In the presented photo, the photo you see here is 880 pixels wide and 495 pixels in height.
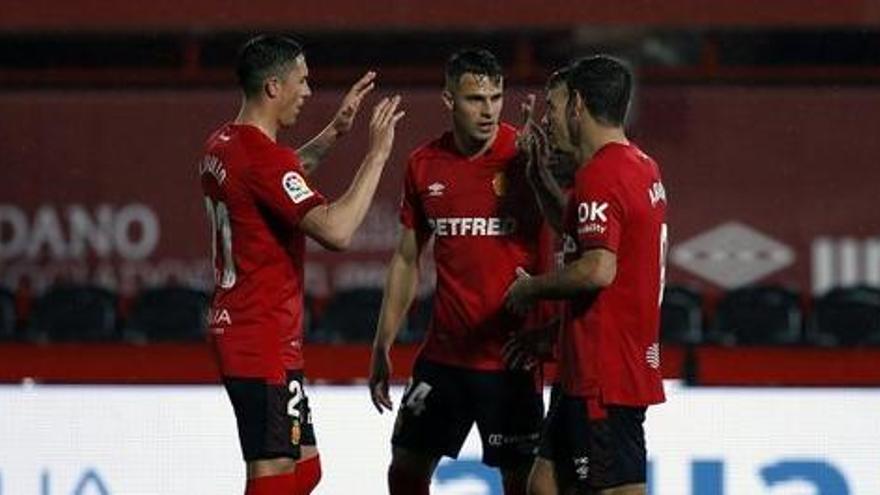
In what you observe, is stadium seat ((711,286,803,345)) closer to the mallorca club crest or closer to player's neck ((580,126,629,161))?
the mallorca club crest

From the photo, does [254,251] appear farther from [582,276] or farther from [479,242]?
[582,276]

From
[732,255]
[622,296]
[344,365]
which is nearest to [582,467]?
[622,296]

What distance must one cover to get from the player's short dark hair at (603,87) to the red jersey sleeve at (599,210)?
17 centimetres

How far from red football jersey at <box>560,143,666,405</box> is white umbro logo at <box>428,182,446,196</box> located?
908 millimetres

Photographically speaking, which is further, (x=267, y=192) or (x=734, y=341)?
(x=734, y=341)

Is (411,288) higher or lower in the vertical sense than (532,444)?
higher

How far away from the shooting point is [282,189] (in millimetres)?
6691

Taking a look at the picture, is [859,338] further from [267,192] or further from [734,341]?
[267,192]

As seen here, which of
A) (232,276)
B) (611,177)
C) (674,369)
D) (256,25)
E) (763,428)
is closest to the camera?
(611,177)

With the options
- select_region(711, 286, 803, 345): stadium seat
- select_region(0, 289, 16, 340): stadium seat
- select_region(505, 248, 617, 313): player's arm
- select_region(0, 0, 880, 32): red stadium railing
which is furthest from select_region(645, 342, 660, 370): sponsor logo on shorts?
select_region(0, 0, 880, 32): red stadium railing

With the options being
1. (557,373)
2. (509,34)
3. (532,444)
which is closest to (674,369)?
(532,444)

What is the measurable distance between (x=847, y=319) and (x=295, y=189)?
6556mm

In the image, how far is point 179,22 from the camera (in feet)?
49.1

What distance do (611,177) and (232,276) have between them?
112 cm
